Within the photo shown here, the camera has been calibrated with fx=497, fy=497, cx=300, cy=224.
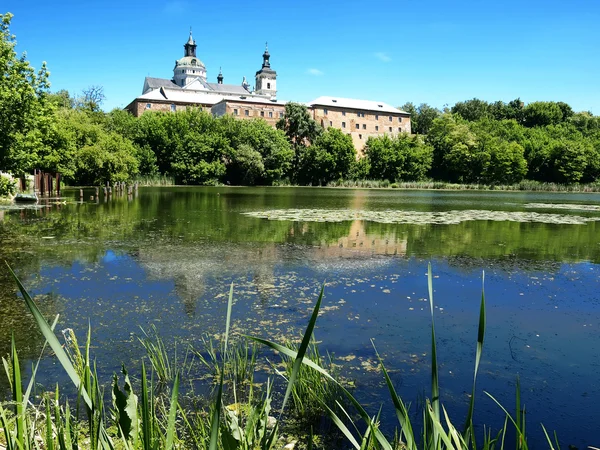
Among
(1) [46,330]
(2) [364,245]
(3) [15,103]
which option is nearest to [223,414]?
(1) [46,330]

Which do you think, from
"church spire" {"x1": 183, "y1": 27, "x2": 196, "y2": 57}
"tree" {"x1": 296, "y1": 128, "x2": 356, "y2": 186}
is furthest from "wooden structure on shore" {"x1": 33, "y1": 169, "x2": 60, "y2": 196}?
"church spire" {"x1": 183, "y1": 27, "x2": 196, "y2": 57}

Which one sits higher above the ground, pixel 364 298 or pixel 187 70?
pixel 187 70

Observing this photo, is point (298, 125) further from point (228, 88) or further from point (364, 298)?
point (364, 298)

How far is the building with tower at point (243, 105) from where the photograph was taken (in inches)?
3268

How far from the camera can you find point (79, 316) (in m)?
6.72

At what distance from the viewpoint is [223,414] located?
3893 millimetres

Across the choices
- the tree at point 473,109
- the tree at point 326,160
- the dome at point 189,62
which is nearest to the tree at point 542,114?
the tree at point 473,109

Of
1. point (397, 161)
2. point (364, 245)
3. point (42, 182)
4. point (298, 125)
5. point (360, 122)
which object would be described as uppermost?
point (360, 122)

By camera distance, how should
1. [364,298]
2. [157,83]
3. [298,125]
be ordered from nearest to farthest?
[364,298] < [298,125] < [157,83]

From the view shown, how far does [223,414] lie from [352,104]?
89.0 metres

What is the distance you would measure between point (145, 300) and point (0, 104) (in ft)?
49.6

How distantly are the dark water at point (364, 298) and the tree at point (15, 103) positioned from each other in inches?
189

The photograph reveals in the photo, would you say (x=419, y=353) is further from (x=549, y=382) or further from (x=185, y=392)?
(x=185, y=392)

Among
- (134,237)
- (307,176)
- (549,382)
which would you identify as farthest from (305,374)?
(307,176)
